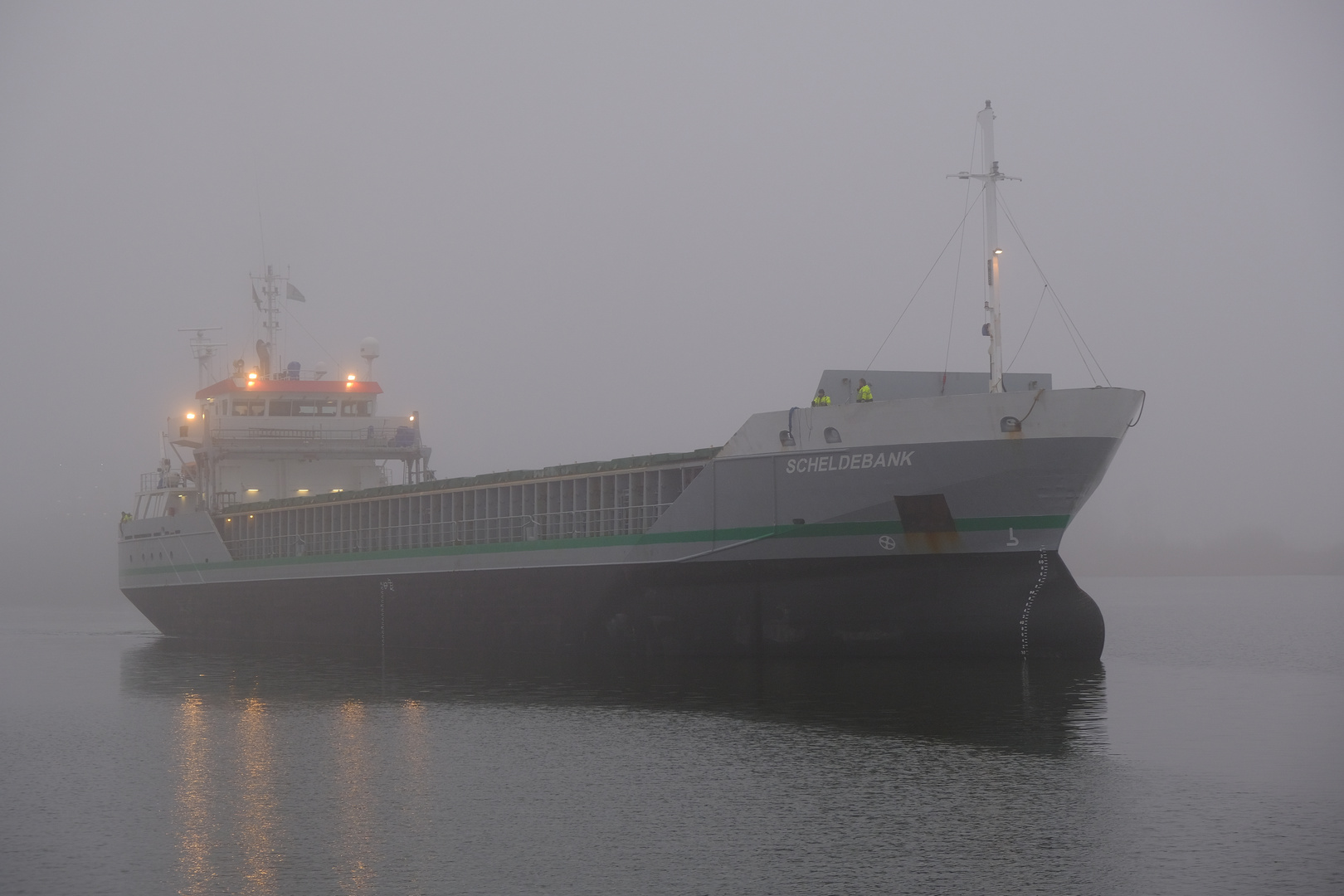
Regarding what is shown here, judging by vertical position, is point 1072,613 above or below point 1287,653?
above

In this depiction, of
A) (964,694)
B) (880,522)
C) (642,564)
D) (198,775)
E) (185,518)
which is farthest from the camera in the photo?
(185,518)

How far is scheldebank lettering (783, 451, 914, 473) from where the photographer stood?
23.5 meters

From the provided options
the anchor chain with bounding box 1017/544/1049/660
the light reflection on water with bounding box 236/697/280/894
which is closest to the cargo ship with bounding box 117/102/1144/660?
the anchor chain with bounding box 1017/544/1049/660

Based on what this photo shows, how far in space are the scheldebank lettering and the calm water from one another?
150 inches

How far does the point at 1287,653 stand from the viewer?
3638 cm

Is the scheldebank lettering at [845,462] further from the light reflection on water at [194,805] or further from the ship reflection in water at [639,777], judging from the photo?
the light reflection on water at [194,805]

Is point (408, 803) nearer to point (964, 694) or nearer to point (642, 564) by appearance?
point (964, 694)

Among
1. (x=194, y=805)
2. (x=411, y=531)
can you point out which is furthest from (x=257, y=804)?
(x=411, y=531)

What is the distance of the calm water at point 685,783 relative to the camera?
10578mm

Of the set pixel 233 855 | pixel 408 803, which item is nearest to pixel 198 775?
pixel 408 803

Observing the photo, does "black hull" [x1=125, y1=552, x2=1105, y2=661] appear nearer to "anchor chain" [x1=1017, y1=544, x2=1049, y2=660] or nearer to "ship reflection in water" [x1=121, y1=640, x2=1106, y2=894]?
"anchor chain" [x1=1017, y1=544, x2=1049, y2=660]

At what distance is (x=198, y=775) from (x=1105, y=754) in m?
11.2

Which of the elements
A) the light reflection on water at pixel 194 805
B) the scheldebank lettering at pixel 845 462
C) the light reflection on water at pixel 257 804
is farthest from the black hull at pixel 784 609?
the light reflection on water at pixel 194 805

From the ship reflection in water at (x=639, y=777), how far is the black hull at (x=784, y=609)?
546 millimetres
